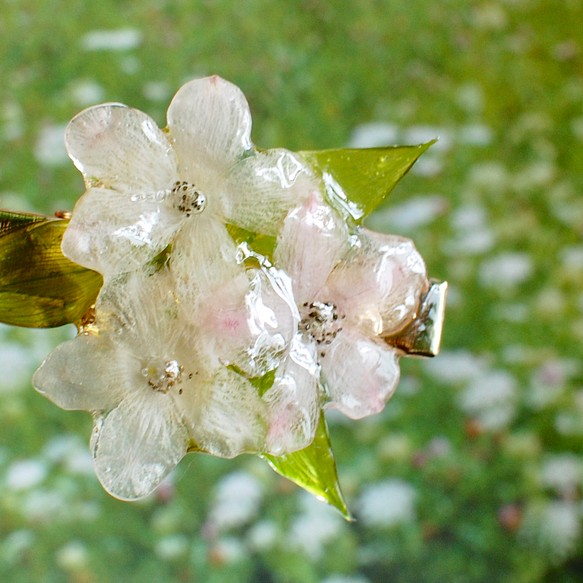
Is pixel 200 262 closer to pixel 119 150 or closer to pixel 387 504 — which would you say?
pixel 119 150

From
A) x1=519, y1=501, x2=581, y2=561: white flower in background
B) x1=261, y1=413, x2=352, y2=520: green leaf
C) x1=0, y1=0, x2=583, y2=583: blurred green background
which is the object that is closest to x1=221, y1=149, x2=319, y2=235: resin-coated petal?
x1=261, y1=413, x2=352, y2=520: green leaf

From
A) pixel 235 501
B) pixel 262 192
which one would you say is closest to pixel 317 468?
pixel 262 192

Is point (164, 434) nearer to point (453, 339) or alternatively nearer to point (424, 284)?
point (424, 284)

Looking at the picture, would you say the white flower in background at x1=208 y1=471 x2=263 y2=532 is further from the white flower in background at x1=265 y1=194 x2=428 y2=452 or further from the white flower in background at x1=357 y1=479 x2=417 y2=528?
the white flower in background at x1=265 y1=194 x2=428 y2=452

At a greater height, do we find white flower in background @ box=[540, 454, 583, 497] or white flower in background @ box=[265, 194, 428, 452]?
white flower in background @ box=[265, 194, 428, 452]

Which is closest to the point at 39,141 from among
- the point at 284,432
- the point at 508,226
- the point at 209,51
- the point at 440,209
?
the point at 209,51

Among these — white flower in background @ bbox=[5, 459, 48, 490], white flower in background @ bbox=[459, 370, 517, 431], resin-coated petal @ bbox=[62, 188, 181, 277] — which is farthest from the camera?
white flower in background @ bbox=[459, 370, 517, 431]

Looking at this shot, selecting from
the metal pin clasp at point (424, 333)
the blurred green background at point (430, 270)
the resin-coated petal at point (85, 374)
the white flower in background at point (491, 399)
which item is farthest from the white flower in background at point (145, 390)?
the white flower in background at point (491, 399)
